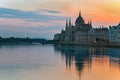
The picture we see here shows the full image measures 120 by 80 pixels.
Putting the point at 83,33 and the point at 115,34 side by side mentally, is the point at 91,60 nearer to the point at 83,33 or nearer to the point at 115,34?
the point at 115,34

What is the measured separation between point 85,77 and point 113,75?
2.69 meters

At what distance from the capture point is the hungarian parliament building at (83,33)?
139 m

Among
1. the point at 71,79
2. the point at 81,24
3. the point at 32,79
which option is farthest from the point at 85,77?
the point at 81,24

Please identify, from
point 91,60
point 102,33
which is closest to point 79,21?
point 102,33

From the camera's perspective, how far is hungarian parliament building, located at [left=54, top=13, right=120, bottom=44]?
13925cm

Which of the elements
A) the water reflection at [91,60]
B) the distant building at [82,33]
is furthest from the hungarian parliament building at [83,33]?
the water reflection at [91,60]

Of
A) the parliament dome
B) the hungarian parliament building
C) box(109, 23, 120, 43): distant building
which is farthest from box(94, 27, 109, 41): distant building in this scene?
the parliament dome

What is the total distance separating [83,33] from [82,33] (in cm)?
65

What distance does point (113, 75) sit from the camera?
2827 centimetres

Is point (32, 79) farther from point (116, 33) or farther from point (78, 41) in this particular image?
point (78, 41)

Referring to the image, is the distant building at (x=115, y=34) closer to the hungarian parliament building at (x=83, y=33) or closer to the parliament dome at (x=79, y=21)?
the hungarian parliament building at (x=83, y=33)

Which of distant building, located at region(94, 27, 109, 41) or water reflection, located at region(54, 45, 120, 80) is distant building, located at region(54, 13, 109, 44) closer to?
distant building, located at region(94, 27, 109, 41)

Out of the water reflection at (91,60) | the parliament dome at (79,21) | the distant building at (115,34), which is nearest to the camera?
the water reflection at (91,60)

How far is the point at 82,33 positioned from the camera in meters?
152
